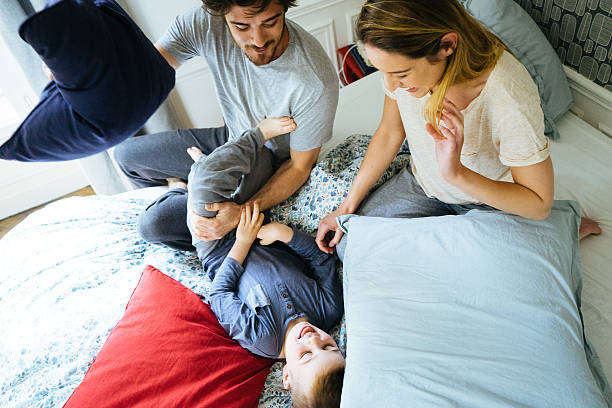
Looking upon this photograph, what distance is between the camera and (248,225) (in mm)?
1290

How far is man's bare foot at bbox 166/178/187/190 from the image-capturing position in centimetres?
163

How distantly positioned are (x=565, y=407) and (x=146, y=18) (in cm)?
211

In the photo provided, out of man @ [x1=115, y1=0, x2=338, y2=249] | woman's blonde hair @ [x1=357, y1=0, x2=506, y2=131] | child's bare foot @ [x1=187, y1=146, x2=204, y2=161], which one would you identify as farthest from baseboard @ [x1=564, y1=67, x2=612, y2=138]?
child's bare foot @ [x1=187, y1=146, x2=204, y2=161]

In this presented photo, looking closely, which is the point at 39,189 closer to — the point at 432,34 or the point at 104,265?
the point at 104,265

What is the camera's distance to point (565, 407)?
0.73 m

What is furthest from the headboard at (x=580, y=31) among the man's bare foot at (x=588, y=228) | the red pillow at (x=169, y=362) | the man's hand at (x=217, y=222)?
the red pillow at (x=169, y=362)

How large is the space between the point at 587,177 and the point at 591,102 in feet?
1.35

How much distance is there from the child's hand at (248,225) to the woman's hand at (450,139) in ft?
2.20

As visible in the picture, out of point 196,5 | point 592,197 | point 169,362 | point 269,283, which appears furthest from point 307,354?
point 196,5

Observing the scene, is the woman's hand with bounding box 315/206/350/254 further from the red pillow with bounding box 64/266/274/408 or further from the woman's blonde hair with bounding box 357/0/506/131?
the woman's blonde hair with bounding box 357/0/506/131

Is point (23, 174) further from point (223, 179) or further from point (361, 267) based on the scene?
point (361, 267)

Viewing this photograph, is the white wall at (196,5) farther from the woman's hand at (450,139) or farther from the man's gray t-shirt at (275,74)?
the woman's hand at (450,139)

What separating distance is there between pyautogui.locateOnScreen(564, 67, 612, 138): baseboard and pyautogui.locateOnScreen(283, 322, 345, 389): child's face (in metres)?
1.37

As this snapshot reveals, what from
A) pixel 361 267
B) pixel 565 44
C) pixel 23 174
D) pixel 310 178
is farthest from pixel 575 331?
pixel 23 174
